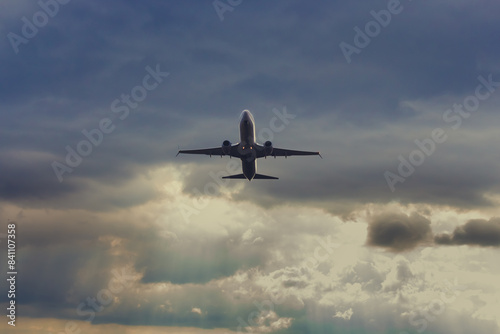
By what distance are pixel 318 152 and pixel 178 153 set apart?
33.4m

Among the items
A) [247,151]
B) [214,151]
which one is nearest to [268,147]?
[247,151]

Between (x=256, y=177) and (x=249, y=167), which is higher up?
(x=256, y=177)

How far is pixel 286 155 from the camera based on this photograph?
627ft

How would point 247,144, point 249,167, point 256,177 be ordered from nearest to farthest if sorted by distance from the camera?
1. point 247,144
2. point 249,167
3. point 256,177

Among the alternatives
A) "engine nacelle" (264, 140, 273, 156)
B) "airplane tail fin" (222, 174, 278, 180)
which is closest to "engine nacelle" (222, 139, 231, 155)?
"engine nacelle" (264, 140, 273, 156)

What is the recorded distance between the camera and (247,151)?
17988 centimetres

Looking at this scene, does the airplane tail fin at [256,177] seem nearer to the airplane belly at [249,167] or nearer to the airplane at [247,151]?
the airplane at [247,151]

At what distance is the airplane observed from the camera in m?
175

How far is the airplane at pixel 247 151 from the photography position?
17518cm

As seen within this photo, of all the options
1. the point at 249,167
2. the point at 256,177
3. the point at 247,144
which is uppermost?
the point at 256,177

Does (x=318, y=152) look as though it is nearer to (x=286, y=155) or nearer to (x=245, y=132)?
(x=286, y=155)

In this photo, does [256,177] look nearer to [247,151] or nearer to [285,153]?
[285,153]

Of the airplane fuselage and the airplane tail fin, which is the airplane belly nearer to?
the airplane fuselage

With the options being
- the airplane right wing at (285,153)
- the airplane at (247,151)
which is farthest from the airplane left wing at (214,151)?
the airplane right wing at (285,153)
